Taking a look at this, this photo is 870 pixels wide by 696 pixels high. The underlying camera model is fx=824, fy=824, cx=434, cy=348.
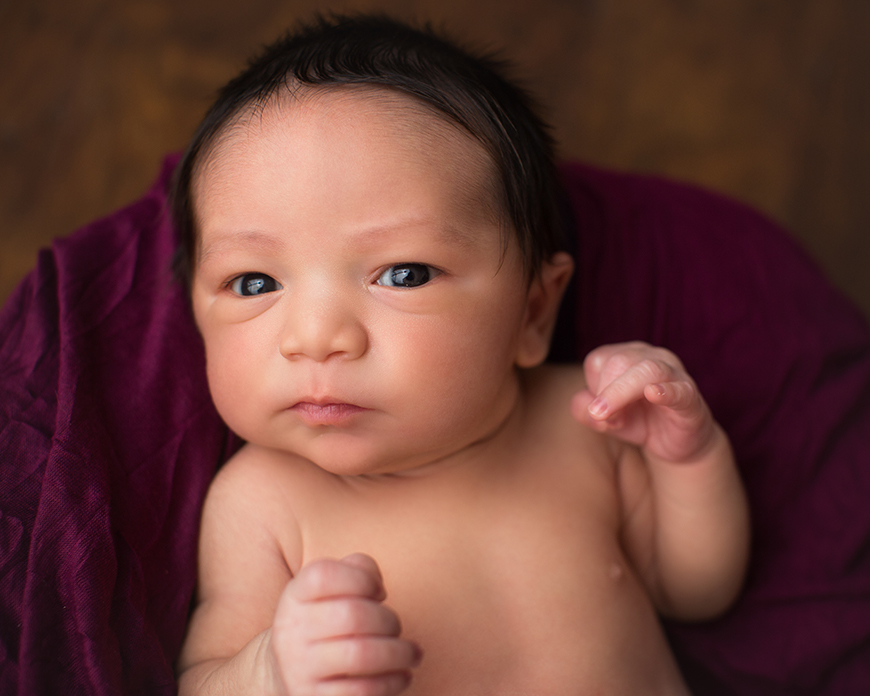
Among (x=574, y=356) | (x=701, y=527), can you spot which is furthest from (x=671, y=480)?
(x=574, y=356)

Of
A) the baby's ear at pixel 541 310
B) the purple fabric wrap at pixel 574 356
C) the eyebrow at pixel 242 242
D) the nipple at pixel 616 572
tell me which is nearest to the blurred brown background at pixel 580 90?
the purple fabric wrap at pixel 574 356

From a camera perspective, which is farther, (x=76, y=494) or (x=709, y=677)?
(x=709, y=677)

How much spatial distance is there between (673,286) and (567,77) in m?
0.92

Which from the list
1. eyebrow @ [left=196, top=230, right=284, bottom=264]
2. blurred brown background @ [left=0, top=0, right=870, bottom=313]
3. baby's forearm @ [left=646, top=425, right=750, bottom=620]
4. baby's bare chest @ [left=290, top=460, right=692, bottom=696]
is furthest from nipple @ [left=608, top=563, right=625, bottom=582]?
blurred brown background @ [left=0, top=0, right=870, bottom=313]

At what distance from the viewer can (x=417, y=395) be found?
881 mm

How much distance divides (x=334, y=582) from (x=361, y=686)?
3.6 inches

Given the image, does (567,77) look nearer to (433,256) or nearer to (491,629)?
(433,256)

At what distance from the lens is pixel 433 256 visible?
90 cm

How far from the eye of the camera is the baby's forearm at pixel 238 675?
77 centimetres

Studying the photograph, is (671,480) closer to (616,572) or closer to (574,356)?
(616,572)

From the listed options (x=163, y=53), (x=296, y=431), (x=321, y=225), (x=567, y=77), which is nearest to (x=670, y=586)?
(x=296, y=431)

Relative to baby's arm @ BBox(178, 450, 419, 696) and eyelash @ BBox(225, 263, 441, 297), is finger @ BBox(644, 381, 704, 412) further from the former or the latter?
baby's arm @ BBox(178, 450, 419, 696)

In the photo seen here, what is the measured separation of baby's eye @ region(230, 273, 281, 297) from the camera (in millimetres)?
950

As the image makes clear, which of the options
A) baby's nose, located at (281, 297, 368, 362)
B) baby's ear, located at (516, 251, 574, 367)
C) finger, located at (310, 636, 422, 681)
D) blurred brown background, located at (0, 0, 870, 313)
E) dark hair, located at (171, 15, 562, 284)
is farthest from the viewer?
blurred brown background, located at (0, 0, 870, 313)
